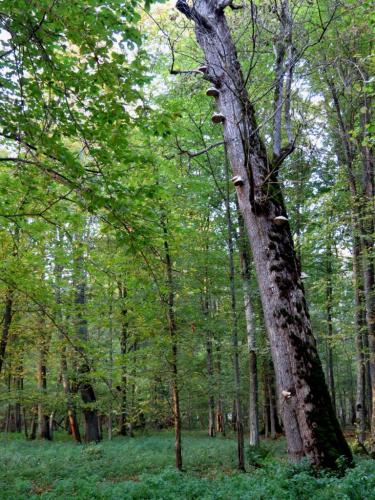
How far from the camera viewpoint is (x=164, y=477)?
5055 millimetres

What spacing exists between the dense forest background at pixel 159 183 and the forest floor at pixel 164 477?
75 centimetres

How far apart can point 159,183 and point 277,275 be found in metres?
4.05

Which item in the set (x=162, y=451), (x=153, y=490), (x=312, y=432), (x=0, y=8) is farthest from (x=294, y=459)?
(x=162, y=451)

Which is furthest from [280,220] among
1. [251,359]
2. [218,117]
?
[251,359]

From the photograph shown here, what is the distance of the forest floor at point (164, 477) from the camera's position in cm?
350

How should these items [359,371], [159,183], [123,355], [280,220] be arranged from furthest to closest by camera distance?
[359,371] → [123,355] → [159,183] → [280,220]

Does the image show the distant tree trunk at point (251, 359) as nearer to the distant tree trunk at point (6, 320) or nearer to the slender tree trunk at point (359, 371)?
the slender tree trunk at point (359, 371)

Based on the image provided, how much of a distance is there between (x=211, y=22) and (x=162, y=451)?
41.5ft

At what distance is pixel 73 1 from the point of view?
135 inches

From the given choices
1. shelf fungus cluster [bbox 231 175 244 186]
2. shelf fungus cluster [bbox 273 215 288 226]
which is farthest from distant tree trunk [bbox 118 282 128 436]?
shelf fungus cluster [bbox 273 215 288 226]

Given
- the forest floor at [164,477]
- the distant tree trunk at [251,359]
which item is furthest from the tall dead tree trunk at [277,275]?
the distant tree trunk at [251,359]

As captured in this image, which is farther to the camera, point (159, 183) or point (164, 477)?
point (159, 183)

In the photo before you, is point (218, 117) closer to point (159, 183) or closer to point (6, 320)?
point (159, 183)

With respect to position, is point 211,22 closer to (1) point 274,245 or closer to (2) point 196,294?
(1) point 274,245
